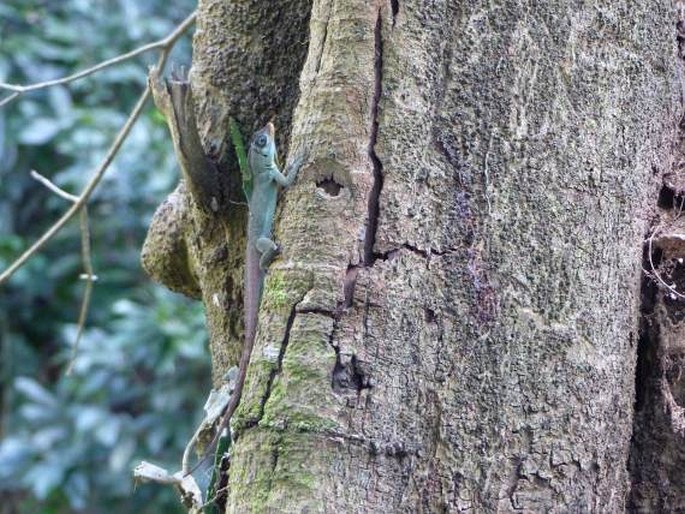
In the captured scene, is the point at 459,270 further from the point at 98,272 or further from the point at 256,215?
the point at 98,272

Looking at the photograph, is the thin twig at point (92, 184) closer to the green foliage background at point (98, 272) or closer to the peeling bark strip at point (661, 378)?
the peeling bark strip at point (661, 378)

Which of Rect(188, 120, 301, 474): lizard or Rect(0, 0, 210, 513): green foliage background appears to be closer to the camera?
Rect(188, 120, 301, 474): lizard

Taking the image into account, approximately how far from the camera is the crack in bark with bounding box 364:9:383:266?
1305mm

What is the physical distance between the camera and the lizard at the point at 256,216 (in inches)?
56.2

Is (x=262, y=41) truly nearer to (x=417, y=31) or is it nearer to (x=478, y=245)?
(x=417, y=31)

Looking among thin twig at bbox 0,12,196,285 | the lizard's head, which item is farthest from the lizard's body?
thin twig at bbox 0,12,196,285

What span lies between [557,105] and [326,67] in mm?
320

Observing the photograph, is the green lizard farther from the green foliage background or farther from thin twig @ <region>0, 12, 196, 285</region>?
the green foliage background

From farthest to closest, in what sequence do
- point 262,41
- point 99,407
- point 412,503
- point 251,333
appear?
point 99,407
point 262,41
point 251,333
point 412,503

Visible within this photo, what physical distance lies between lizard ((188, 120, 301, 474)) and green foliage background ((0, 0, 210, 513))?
1989 millimetres

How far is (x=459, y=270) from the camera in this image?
1.31 metres

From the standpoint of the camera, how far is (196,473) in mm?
1564

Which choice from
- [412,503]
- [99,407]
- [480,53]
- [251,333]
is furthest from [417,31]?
[99,407]

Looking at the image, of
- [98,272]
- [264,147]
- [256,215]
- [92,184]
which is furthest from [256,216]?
[98,272]
